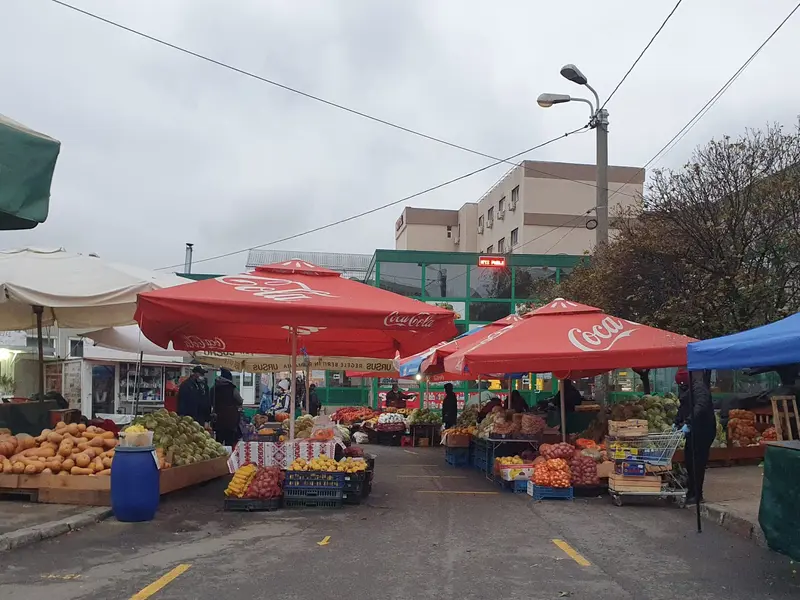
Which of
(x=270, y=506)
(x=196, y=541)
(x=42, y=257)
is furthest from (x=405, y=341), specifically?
(x=42, y=257)

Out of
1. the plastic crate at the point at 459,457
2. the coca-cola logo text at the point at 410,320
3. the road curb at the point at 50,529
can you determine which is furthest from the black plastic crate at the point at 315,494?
the plastic crate at the point at 459,457

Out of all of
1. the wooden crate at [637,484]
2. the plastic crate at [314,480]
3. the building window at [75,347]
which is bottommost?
the wooden crate at [637,484]

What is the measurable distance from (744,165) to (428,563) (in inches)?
342

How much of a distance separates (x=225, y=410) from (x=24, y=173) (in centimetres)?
1121

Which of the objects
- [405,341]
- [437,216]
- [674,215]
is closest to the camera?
[405,341]

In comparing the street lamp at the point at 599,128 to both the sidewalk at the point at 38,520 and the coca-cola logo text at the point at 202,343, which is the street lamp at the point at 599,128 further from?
the sidewalk at the point at 38,520

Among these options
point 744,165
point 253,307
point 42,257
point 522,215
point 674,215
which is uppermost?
point 522,215

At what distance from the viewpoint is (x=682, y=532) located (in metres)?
7.74

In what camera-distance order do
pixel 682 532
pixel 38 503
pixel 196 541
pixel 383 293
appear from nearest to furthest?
pixel 196 541 < pixel 682 532 < pixel 38 503 < pixel 383 293

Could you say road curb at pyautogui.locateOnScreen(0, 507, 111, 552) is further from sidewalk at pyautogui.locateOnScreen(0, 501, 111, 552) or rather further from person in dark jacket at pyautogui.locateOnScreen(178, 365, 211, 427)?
person in dark jacket at pyautogui.locateOnScreen(178, 365, 211, 427)

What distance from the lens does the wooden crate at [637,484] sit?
30.4ft

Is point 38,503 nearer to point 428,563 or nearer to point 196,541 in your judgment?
point 196,541

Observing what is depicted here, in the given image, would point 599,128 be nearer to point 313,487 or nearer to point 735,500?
point 735,500

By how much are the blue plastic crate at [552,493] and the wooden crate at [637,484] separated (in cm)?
68
